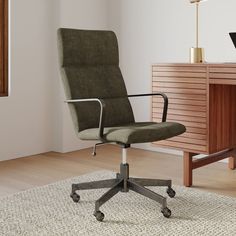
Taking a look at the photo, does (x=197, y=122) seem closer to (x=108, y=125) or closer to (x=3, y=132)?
(x=108, y=125)

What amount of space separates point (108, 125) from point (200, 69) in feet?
2.58

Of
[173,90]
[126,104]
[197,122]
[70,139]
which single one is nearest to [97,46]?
[126,104]

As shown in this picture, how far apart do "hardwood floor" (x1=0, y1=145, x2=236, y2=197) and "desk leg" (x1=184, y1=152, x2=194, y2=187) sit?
0.06m

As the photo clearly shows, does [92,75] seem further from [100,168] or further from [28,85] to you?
[28,85]

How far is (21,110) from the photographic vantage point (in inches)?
185

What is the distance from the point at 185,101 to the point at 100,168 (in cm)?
103

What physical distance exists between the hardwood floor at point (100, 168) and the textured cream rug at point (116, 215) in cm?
28

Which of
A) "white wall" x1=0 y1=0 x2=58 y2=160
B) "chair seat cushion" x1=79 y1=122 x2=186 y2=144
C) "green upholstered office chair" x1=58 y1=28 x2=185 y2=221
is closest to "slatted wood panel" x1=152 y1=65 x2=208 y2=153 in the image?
"green upholstered office chair" x1=58 y1=28 x2=185 y2=221

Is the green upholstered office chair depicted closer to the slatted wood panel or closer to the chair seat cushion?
the chair seat cushion

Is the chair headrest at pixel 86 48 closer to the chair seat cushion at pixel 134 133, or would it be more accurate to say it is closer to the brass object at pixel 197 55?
the chair seat cushion at pixel 134 133

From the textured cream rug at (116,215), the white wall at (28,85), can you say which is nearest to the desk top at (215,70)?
the textured cream rug at (116,215)

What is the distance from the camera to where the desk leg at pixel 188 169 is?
3.63 metres

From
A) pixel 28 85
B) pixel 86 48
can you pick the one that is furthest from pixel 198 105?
pixel 28 85

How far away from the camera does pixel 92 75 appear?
3387 mm
